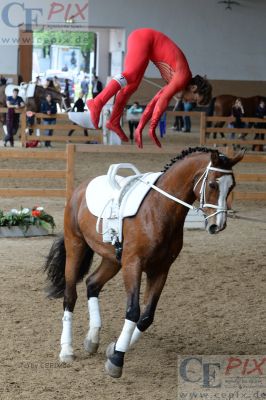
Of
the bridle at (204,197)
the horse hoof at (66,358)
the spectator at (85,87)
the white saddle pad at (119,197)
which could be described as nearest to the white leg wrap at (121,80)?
the white saddle pad at (119,197)

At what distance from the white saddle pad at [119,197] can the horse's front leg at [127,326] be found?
0.30 meters

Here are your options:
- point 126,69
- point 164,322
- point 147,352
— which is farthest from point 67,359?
point 126,69

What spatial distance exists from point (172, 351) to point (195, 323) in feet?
2.47

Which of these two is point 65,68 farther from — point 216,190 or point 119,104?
point 216,190

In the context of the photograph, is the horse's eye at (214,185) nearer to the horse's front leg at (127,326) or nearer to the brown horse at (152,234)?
the brown horse at (152,234)

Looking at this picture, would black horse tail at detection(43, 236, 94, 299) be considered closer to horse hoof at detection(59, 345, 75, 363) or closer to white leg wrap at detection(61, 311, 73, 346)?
white leg wrap at detection(61, 311, 73, 346)

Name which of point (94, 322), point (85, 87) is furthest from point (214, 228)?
point (85, 87)

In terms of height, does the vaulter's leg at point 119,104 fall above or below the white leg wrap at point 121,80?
below

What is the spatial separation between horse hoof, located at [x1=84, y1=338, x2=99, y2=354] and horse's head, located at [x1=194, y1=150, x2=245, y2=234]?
1.23 metres

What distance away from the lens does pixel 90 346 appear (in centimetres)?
550

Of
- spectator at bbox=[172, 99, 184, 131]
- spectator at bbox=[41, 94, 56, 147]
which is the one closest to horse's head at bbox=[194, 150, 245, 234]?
spectator at bbox=[41, 94, 56, 147]

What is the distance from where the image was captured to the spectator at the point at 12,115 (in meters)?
20.0

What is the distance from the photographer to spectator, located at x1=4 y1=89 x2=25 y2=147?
65.6 ft

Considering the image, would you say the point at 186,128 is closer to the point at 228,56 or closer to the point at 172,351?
the point at 228,56
